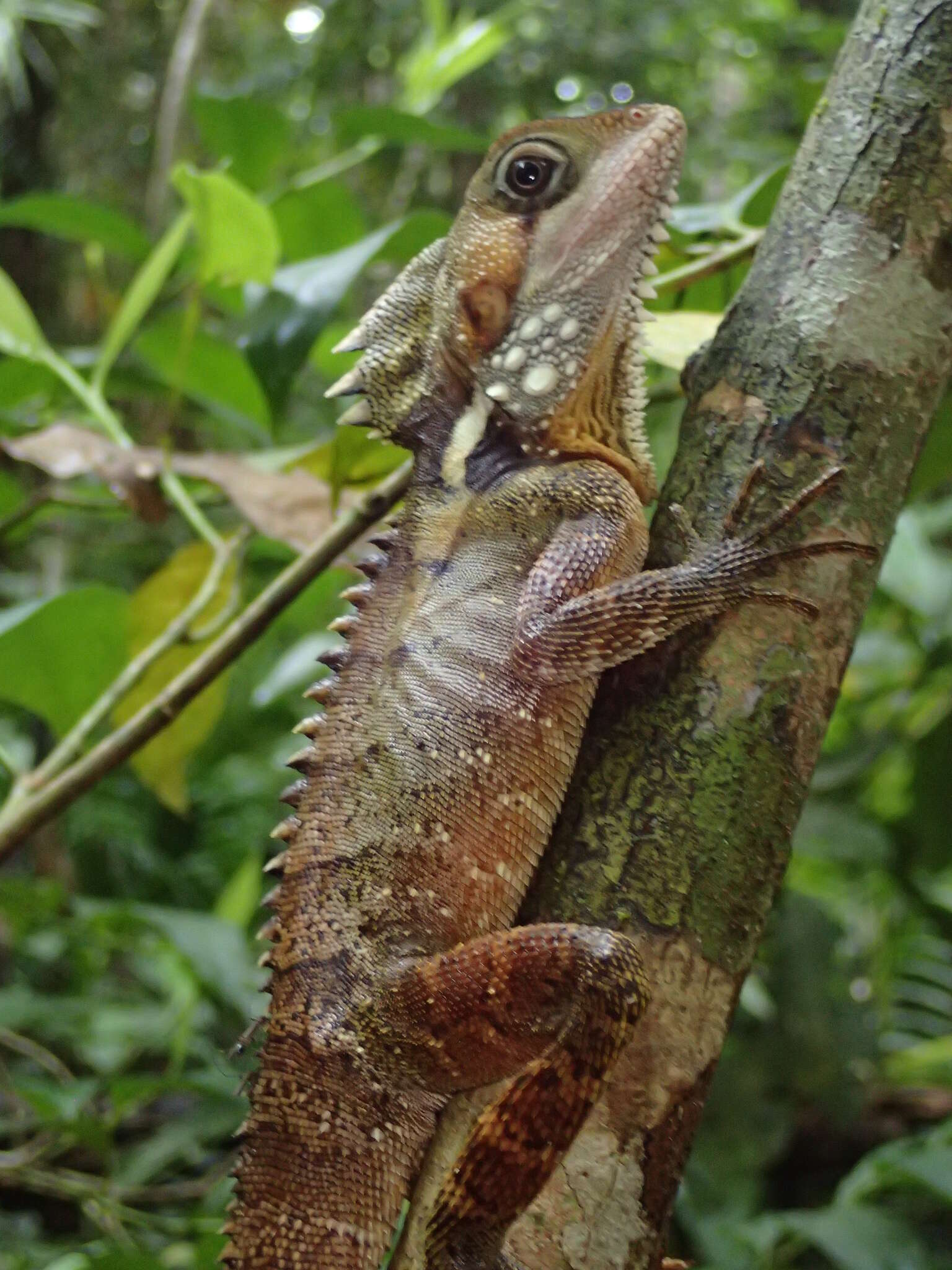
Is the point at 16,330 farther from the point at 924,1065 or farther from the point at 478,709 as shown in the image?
the point at 924,1065

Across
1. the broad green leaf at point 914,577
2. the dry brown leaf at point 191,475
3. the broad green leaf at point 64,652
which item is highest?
the dry brown leaf at point 191,475

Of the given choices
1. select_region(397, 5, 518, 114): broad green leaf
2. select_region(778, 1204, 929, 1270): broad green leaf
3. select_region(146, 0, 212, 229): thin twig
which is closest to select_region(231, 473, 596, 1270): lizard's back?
select_region(778, 1204, 929, 1270): broad green leaf

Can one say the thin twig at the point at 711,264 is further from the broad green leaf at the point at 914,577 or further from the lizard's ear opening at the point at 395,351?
the broad green leaf at the point at 914,577

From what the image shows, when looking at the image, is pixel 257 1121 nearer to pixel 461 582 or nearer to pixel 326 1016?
pixel 326 1016

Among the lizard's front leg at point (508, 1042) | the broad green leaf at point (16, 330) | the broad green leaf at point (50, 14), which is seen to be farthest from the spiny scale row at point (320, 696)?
the broad green leaf at point (50, 14)

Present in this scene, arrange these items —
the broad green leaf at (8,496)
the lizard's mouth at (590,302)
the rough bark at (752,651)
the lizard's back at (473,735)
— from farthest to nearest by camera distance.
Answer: the broad green leaf at (8,496) < the lizard's mouth at (590,302) < the lizard's back at (473,735) < the rough bark at (752,651)
